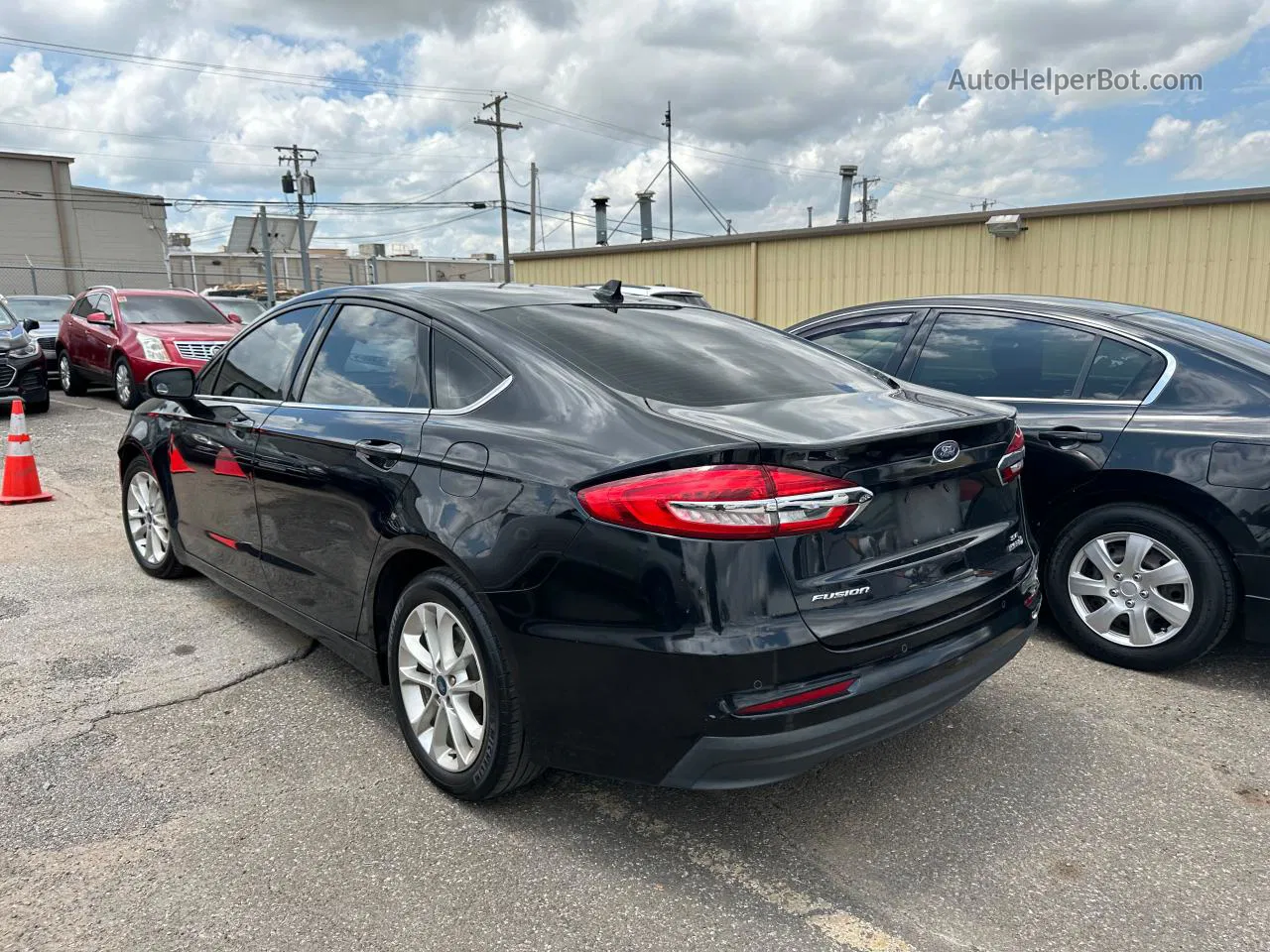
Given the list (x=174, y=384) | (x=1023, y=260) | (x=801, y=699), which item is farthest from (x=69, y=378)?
(x=801, y=699)

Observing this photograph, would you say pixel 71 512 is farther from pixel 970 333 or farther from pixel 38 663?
pixel 970 333

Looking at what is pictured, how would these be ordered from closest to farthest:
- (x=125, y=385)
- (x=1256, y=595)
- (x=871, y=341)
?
1. (x=1256, y=595)
2. (x=871, y=341)
3. (x=125, y=385)

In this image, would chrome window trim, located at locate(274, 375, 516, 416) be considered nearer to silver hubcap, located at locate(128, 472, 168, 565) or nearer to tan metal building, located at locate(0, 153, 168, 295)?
silver hubcap, located at locate(128, 472, 168, 565)

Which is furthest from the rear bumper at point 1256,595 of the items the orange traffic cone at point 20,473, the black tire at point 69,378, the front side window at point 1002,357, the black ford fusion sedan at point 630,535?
the black tire at point 69,378

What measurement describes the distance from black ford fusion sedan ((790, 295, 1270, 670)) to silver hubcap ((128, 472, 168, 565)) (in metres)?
4.15

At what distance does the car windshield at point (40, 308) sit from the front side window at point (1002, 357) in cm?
1622

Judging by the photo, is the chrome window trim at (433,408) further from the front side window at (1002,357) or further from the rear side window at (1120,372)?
the rear side window at (1120,372)

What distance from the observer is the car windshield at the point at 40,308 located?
16.2 meters

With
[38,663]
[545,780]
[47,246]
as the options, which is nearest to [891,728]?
[545,780]

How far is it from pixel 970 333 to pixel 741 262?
12792mm

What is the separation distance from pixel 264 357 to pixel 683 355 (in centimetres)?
203

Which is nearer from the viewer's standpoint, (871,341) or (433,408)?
(433,408)

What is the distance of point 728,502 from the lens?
2.26 m

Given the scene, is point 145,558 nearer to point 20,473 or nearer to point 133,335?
point 20,473
